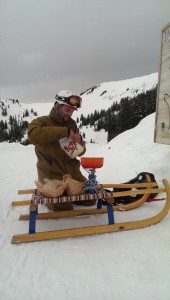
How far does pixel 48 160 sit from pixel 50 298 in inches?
105

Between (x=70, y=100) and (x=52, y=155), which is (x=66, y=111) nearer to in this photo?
(x=70, y=100)

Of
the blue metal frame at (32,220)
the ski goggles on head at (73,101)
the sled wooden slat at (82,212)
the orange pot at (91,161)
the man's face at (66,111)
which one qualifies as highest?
the ski goggles on head at (73,101)

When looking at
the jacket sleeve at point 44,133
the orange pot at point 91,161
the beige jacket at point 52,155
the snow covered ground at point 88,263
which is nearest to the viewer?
the snow covered ground at point 88,263

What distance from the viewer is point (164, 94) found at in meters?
8.16

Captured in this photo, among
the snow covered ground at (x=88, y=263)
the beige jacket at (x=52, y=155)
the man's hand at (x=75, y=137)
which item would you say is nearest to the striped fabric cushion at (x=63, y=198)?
the snow covered ground at (x=88, y=263)

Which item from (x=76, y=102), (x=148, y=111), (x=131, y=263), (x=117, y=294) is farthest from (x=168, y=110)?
(x=148, y=111)

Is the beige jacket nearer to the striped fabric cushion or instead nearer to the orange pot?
the orange pot

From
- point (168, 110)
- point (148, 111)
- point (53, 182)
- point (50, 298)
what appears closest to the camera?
point (50, 298)

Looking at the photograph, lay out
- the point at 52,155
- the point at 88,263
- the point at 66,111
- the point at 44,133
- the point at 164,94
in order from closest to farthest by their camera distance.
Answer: the point at 88,263 < the point at 44,133 < the point at 66,111 < the point at 52,155 < the point at 164,94

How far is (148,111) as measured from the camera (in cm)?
4900

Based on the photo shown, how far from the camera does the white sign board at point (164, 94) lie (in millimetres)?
7949

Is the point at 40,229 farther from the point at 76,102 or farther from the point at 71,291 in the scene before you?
the point at 76,102

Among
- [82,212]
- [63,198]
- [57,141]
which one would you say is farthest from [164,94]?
[63,198]

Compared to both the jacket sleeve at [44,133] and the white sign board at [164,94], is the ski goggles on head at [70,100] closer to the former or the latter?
the jacket sleeve at [44,133]
